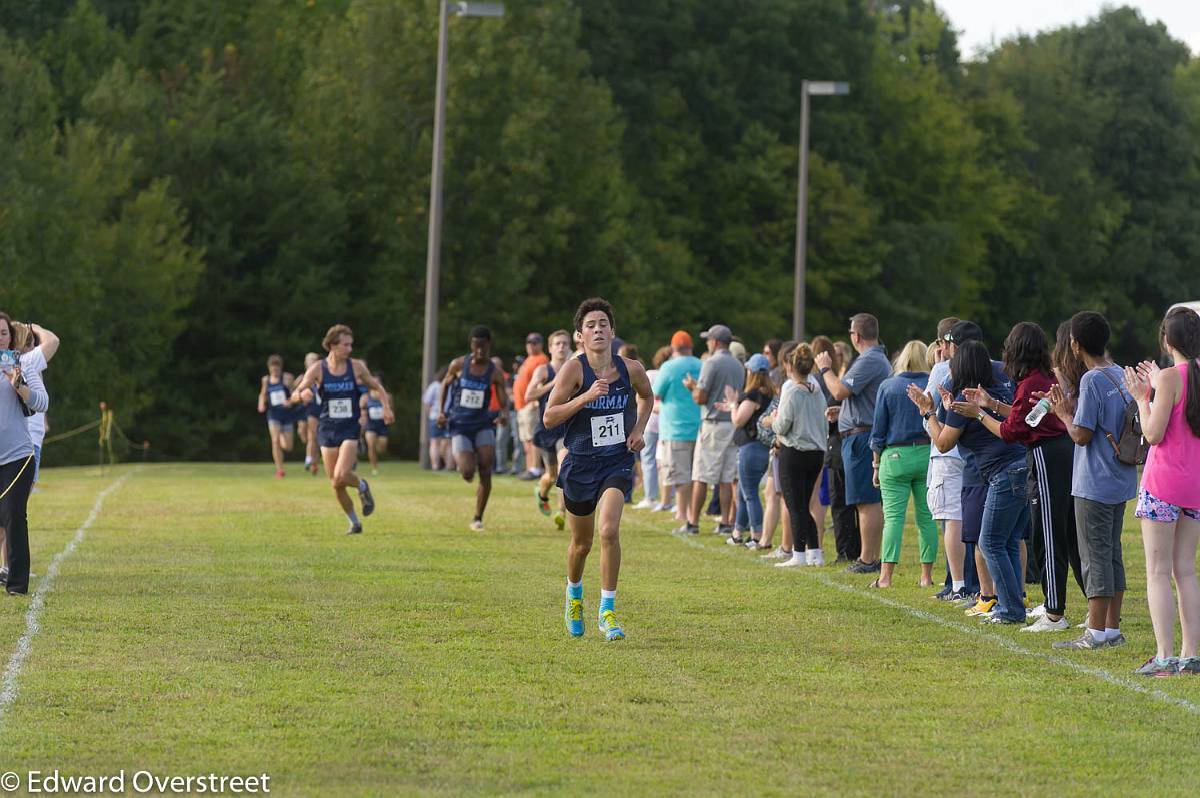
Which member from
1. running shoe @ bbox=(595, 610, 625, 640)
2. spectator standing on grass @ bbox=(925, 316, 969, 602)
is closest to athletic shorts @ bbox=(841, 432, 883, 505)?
spectator standing on grass @ bbox=(925, 316, 969, 602)

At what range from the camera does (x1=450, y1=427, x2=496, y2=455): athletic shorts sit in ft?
66.4

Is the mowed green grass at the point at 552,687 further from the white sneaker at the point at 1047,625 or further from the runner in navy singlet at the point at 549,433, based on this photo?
the runner in navy singlet at the point at 549,433

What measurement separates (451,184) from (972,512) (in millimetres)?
41582

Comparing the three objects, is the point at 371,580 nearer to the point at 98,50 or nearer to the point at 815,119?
the point at 98,50

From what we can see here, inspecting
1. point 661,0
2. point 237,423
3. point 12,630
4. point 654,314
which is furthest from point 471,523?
point 661,0

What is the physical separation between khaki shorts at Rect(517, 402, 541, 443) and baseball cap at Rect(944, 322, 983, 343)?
15.8 metres

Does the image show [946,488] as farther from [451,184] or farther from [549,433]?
[451,184]

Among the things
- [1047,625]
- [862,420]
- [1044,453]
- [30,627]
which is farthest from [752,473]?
[30,627]

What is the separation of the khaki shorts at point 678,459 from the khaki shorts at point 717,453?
0.78 m

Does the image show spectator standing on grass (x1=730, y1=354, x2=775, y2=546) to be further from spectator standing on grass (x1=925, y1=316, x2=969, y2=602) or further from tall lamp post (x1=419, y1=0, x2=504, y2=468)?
tall lamp post (x1=419, y1=0, x2=504, y2=468)

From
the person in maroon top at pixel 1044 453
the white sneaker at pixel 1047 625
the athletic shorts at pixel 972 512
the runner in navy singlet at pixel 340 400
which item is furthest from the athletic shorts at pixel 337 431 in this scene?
the white sneaker at pixel 1047 625

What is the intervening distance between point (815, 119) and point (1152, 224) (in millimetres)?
17775

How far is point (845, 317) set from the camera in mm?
61938

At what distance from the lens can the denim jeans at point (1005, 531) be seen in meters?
12.7
